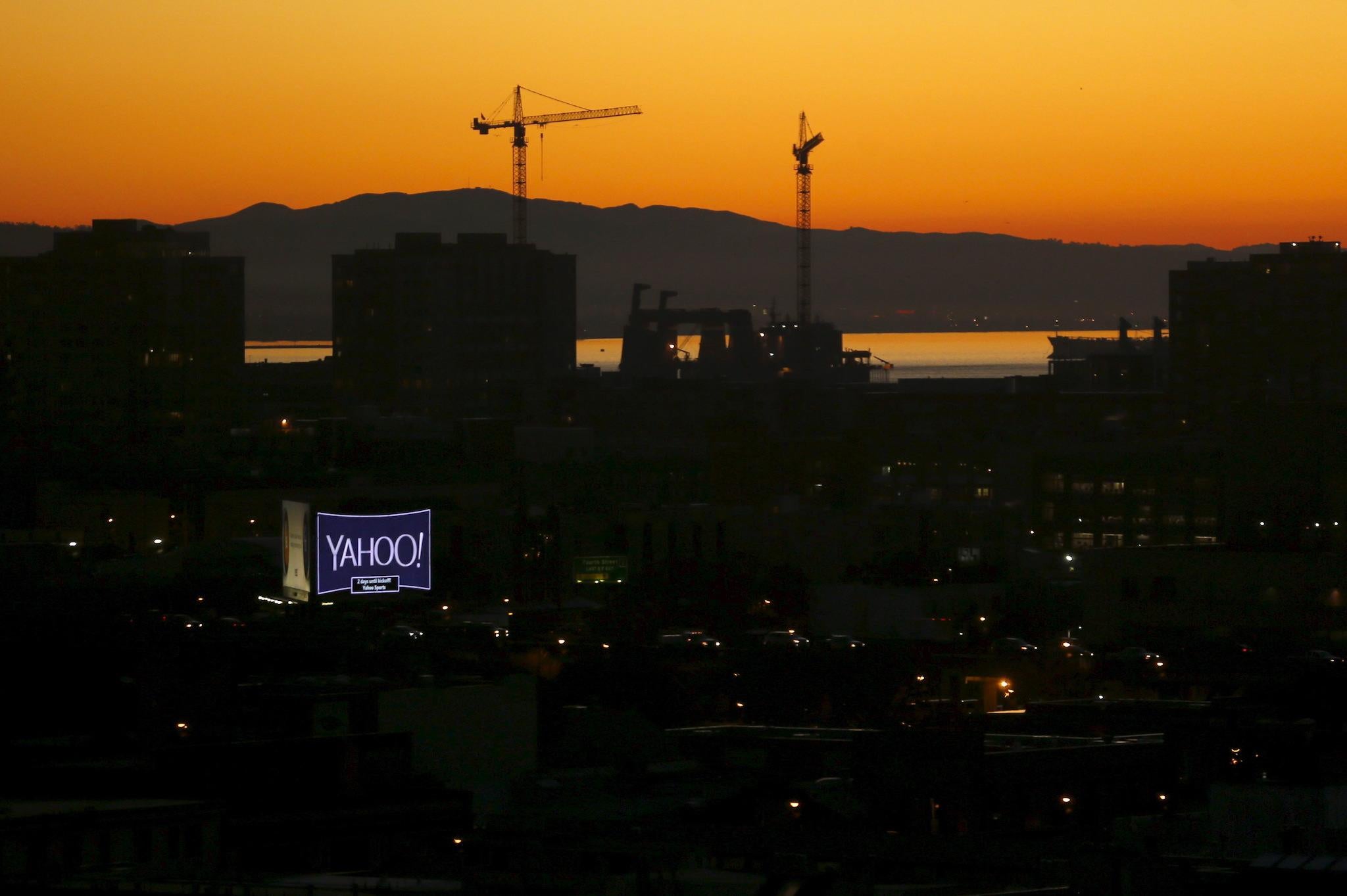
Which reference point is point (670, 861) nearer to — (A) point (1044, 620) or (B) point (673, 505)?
(A) point (1044, 620)

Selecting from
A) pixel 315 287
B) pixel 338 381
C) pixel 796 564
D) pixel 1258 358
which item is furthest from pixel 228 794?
pixel 315 287

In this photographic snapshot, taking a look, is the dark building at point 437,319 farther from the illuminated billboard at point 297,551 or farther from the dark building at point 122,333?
the illuminated billboard at point 297,551

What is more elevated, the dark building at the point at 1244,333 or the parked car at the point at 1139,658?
Answer: the dark building at the point at 1244,333

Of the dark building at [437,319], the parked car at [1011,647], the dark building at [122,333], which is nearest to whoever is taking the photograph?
the parked car at [1011,647]

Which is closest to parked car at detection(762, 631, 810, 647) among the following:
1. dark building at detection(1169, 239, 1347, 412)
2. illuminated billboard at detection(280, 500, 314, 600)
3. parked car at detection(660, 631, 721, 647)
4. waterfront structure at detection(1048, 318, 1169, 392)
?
parked car at detection(660, 631, 721, 647)

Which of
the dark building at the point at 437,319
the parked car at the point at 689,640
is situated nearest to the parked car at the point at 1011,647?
the parked car at the point at 689,640

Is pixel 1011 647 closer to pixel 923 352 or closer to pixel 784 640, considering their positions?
pixel 784 640

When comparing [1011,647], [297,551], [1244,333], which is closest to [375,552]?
[297,551]
